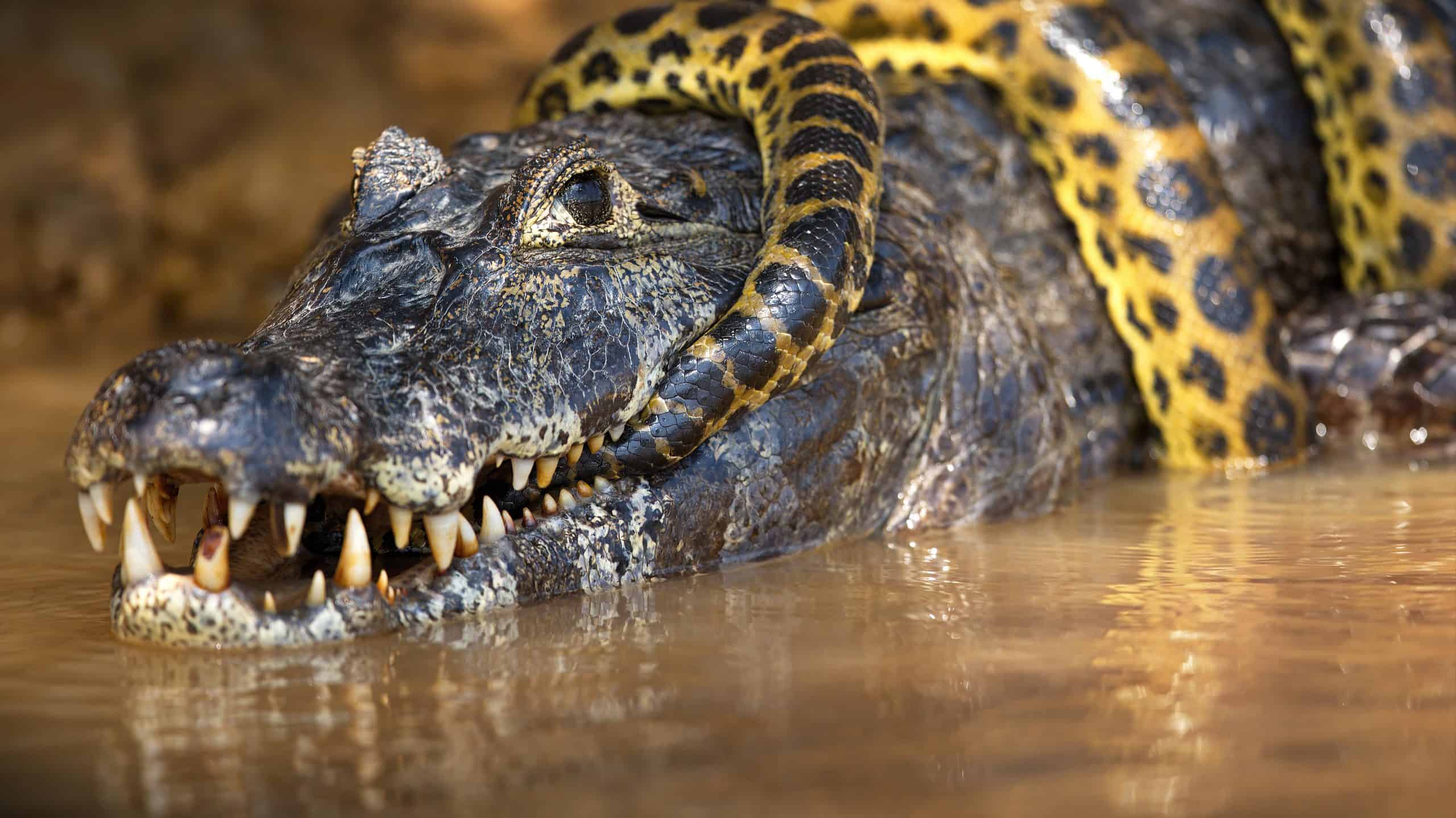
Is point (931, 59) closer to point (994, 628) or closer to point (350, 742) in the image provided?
point (994, 628)

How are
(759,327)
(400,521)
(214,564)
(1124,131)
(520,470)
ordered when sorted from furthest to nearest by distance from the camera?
(1124,131) → (759,327) → (520,470) → (400,521) → (214,564)

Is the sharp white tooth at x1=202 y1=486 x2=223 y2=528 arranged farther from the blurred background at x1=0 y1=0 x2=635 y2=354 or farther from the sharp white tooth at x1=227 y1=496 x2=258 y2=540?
the blurred background at x1=0 y1=0 x2=635 y2=354

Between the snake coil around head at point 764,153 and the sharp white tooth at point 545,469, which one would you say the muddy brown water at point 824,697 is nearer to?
the sharp white tooth at point 545,469

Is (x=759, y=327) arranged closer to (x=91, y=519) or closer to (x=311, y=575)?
(x=311, y=575)

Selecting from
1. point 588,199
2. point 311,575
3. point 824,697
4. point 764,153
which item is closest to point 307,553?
point 311,575

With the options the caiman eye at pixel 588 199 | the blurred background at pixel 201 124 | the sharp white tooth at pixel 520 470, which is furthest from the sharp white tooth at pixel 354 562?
the blurred background at pixel 201 124

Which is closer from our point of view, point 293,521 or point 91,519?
point 293,521

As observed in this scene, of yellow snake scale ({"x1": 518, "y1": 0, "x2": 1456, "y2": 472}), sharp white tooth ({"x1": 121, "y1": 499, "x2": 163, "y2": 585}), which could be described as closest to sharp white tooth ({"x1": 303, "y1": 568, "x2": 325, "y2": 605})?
sharp white tooth ({"x1": 121, "y1": 499, "x2": 163, "y2": 585})

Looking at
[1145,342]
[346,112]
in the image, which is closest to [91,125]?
[346,112]
